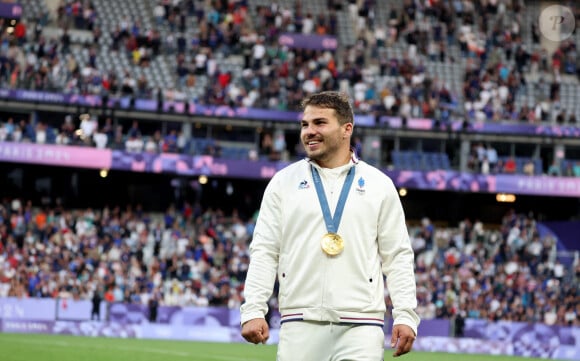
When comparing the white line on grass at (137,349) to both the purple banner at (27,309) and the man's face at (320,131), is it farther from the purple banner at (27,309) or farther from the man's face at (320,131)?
the man's face at (320,131)

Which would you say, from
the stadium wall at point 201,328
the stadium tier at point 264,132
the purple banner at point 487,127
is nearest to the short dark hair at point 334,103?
the stadium wall at point 201,328

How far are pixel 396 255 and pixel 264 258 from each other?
2.64 ft

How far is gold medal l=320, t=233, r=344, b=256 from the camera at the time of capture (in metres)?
6.98

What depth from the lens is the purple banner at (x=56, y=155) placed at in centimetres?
4188

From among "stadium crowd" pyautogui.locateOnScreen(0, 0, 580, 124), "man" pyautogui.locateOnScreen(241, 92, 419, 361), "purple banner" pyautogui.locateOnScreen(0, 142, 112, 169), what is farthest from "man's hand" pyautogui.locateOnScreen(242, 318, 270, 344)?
"stadium crowd" pyautogui.locateOnScreen(0, 0, 580, 124)

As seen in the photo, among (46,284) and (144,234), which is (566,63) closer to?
(144,234)

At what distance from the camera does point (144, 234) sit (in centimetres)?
3947

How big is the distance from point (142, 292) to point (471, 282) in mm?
11132

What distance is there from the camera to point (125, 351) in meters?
25.2

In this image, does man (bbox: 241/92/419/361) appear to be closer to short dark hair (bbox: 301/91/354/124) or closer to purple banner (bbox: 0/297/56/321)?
short dark hair (bbox: 301/91/354/124)

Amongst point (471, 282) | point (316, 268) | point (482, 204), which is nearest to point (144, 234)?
point (471, 282)

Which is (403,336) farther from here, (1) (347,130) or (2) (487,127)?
(2) (487,127)

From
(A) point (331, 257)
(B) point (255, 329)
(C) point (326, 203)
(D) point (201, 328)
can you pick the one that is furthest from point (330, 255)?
(D) point (201, 328)

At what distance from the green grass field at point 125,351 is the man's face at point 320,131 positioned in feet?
46.1
